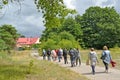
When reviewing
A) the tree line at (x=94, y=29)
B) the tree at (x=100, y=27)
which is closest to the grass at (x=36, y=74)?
the tree line at (x=94, y=29)

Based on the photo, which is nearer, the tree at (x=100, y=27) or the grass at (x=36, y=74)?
the grass at (x=36, y=74)

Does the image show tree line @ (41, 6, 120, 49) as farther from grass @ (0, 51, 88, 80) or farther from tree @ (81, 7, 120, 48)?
grass @ (0, 51, 88, 80)

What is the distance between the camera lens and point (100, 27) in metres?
115

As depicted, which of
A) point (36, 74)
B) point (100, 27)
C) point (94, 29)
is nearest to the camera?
point (36, 74)

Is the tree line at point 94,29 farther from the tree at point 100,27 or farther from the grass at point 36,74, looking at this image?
the grass at point 36,74

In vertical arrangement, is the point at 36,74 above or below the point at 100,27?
below

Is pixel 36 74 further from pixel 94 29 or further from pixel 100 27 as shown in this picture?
pixel 94 29

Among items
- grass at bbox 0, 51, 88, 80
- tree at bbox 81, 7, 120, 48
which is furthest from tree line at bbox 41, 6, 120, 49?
grass at bbox 0, 51, 88, 80

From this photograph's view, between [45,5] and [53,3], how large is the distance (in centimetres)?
56

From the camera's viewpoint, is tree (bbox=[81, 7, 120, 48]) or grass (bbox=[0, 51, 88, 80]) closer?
grass (bbox=[0, 51, 88, 80])

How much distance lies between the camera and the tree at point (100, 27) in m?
110

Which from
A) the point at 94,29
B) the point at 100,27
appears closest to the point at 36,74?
the point at 100,27

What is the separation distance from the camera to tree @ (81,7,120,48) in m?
110

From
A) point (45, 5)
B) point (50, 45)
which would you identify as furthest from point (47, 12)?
point (50, 45)
